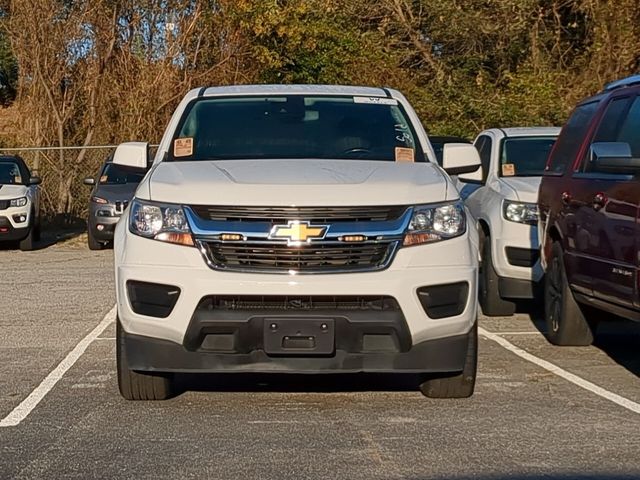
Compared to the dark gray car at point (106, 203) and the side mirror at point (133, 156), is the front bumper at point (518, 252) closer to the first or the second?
the side mirror at point (133, 156)

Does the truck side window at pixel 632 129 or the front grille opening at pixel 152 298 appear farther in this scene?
the truck side window at pixel 632 129

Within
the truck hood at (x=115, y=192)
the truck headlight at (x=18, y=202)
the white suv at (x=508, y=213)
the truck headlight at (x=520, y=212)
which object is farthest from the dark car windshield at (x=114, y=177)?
the truck headlight at (x=520, y=212)

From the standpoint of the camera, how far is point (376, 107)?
323 inches

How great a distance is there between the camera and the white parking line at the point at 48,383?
6949 mm

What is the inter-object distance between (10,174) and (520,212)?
38.6 feet

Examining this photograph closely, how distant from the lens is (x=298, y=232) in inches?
257

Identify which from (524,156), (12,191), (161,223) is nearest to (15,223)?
(12,191)

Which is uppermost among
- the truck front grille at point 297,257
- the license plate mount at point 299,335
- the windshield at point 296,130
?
the windshield at point 296,130

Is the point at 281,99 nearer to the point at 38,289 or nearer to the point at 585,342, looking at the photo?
the point at 585,342

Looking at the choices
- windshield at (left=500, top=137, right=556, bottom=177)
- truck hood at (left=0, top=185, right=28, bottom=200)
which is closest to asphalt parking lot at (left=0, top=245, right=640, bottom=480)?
windshield at (left=500, top=137, right=556, bottom=177)

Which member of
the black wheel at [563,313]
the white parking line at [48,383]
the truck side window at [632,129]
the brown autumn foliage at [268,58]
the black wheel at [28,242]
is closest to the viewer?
the white parking line at [48,383]

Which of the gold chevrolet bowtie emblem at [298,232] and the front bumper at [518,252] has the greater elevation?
the gold chevrolet bowtie emblem at [298,232]

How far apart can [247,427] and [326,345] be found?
2.16ft

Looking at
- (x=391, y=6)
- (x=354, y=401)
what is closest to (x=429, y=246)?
(x=354, y=401)
